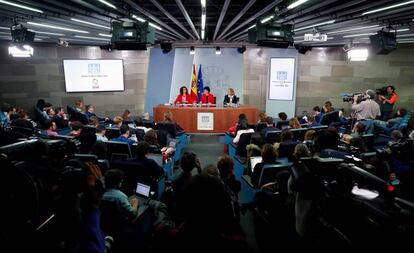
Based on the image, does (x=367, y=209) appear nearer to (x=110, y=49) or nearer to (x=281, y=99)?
(x=281, y=99)

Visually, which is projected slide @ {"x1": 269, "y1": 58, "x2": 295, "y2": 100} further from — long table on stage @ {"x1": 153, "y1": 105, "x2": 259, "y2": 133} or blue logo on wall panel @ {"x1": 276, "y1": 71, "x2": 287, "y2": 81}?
long table on stage @ {"x1": 153, "y1": 105, "x2": 259, "y2": 133}

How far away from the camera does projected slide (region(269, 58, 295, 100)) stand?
10867mm

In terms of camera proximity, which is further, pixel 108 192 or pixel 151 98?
pixel 151 98

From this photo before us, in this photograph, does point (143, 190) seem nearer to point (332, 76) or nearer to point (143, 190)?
point (143, 190)

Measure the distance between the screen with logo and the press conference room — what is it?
0.04 meters

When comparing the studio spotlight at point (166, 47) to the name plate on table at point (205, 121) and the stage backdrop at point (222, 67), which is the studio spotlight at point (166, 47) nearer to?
the stage backdrop at point (222, 67)

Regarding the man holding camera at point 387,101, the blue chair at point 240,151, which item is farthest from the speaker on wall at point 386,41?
the blue chair at point 240,151

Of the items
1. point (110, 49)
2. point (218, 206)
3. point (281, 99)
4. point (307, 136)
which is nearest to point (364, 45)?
point (281, 99)

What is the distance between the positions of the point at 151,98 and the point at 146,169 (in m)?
8.21

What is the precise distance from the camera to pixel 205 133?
9.21m

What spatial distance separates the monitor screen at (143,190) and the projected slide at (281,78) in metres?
8.74

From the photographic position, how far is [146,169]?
3520 millimetres

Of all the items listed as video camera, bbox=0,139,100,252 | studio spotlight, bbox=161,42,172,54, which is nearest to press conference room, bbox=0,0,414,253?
video camera, bbox=0,139,100,252

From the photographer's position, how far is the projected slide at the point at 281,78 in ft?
35.7
